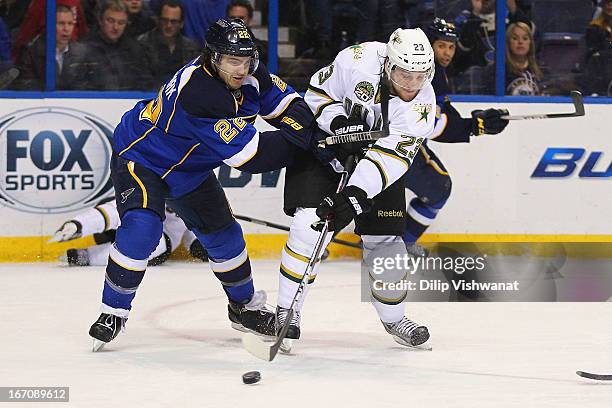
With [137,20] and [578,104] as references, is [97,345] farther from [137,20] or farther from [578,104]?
[137,20]

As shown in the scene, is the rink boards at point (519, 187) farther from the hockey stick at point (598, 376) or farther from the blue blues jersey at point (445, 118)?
the hockey stick at point (598, 376)

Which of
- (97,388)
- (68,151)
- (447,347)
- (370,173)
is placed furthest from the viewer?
(68,151)

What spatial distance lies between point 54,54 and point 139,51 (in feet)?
1.41

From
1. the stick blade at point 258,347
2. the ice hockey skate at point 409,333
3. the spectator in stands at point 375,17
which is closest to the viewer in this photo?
the stick blade at point 258,347

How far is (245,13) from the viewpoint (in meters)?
6.79

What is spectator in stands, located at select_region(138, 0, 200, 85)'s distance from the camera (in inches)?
266

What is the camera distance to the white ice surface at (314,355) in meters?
3.61

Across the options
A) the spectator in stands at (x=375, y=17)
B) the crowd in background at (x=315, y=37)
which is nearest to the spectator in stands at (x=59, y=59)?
the crowd in background at (x=315, y=37)

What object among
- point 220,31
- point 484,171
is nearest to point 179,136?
point 220,31

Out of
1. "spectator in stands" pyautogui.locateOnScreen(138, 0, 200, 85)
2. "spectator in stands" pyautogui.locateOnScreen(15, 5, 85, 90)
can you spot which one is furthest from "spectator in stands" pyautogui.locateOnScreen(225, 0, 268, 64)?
"spectator in stands" pyautogui.locateOnScreen(15, 5, 85, 90)

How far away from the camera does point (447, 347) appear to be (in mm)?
4402

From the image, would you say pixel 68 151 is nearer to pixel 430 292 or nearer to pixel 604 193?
pixel 430 292

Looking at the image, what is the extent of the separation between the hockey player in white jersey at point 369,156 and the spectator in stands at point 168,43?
2.45 meters

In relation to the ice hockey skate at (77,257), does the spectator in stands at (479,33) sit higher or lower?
higher
